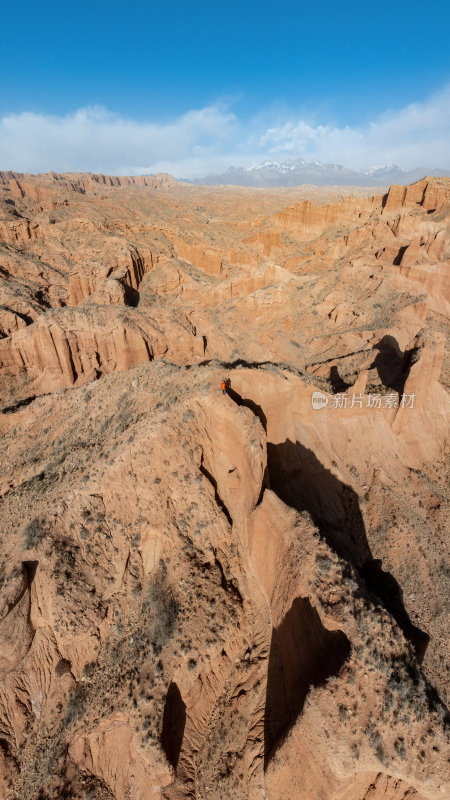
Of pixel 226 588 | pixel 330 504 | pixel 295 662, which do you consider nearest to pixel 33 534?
pixel 226 588

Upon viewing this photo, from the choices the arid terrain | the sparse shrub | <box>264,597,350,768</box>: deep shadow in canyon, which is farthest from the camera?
the sparse shrub

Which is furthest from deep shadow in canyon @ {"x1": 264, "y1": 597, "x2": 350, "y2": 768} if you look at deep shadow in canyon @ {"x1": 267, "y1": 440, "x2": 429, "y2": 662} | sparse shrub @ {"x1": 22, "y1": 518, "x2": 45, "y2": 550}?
sparse shrub @ {"x1": 22, "y1": 518, "x2": 45, "y2": 550}

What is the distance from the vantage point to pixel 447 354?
2255cm

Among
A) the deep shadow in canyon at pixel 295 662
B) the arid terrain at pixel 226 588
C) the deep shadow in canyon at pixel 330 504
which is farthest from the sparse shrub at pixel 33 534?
the deep shadow in canyon at pixel 330 504

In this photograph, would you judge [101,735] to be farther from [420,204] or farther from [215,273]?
[420,204]

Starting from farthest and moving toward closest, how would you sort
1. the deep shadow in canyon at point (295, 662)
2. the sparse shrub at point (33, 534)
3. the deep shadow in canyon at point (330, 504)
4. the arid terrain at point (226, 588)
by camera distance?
the deep shadow in canyon at point (330, 504), the sparse shrub at point (33, 534), the deep shadow in canyon at point (295, 662), the arid terrain at point (226, 588)

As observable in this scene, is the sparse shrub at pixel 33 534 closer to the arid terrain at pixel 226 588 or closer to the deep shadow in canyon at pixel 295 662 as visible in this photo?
the arid terrain at pixel 226 588

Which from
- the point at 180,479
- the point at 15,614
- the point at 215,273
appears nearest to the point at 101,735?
the point at 15,614

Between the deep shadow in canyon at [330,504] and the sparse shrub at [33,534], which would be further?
the deep shadow in canyon at [330,504]

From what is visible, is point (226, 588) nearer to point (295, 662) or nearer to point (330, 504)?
point (295, 662)

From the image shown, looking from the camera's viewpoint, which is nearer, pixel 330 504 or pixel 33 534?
pixel 33 534

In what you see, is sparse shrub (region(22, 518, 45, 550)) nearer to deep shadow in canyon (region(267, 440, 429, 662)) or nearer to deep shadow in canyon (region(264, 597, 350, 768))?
deep shadow in canyon (region(264, 597, 350, 768))

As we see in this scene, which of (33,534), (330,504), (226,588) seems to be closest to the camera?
(33,534)

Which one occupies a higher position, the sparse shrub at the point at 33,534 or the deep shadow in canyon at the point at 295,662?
the sparse shrub at the point at 33,534
